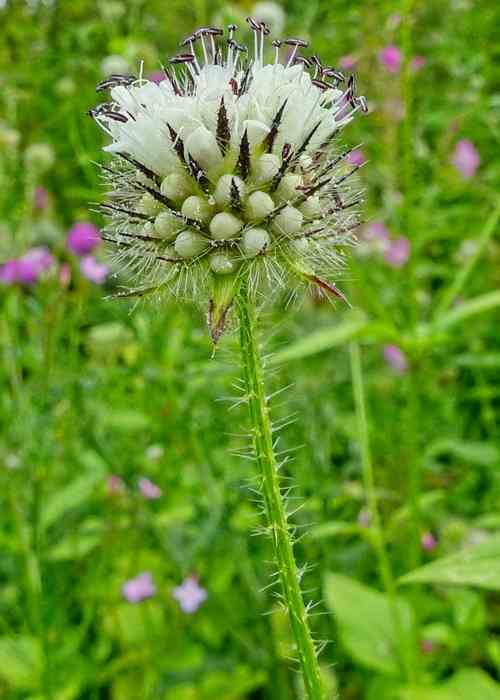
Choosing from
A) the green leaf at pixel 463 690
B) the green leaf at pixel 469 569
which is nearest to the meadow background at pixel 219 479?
the green leaf at pixel 463 690

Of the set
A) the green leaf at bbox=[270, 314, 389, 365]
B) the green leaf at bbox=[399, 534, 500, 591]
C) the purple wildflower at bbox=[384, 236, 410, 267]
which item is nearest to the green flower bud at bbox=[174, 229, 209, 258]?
the green leaf at bbox=[399, 534, 500, 591]

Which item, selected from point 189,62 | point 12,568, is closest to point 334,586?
point 12,568

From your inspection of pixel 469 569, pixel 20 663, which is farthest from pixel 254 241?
pixel 20 663

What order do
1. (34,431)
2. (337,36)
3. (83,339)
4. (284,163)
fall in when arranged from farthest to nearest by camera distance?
(337,36), (83,339), (34,431), (284,163)

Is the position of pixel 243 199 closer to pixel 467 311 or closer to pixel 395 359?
pixel 467 311

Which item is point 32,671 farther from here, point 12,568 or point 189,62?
point 189,62

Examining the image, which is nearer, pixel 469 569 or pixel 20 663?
pixel 469 569

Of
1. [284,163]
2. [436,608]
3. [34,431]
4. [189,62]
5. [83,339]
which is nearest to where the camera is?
[284,163]
